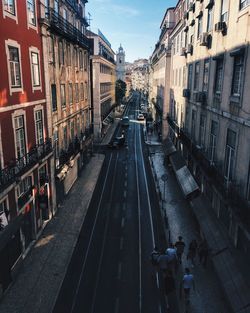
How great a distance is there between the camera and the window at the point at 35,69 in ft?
62.8

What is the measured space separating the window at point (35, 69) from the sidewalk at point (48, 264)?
35.1 ft

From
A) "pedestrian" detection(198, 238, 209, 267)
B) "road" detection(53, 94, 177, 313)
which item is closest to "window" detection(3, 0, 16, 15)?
"road" detection(53, 94, 177, 313)

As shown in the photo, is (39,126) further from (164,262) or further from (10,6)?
(164,262)

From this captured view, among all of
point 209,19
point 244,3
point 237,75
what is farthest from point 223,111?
point 209,19

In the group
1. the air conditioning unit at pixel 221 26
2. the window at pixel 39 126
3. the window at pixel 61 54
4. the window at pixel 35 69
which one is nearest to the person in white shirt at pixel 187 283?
the window at pixel 39 126

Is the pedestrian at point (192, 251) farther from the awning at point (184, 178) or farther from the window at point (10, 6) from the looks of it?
the window at point (10, 6)

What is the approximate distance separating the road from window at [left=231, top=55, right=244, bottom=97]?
35.8 feet

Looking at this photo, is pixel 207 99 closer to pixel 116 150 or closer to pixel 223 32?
pixel 223 32

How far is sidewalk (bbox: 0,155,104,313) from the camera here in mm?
14117

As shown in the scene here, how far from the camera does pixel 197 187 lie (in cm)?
2164

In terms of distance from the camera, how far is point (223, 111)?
16594 mm

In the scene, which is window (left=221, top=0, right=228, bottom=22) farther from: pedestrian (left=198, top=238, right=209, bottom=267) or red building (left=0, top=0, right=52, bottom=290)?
pedestrian (left=198, top=238, right=209, bottom=267)

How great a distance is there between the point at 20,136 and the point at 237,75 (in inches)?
505

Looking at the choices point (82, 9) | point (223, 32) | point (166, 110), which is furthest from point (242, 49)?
point (166, 110)
